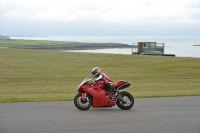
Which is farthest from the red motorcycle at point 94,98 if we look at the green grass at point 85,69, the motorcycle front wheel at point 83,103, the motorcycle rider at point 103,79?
the green grass at point 85,69

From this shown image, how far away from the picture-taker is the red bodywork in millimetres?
11777

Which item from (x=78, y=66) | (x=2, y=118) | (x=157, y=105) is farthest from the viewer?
(x=78, y=66)

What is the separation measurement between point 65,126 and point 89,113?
2057 mm

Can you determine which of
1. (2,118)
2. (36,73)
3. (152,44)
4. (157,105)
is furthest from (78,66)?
(152,44)

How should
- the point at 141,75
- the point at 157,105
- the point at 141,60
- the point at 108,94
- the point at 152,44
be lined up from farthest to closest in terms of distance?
the point at 152,44
the point at 141,60
the point at 141,75
the point at 157,105
the point at 108,94

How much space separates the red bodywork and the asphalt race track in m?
0.21

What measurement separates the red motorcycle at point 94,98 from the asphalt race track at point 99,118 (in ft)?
0.59

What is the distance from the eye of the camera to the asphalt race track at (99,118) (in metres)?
9.12

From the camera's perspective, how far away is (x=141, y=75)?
1239 inches

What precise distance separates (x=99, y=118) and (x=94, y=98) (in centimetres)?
139

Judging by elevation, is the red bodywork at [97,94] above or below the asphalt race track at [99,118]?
above

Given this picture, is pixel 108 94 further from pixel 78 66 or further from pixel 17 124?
pixel 78 66

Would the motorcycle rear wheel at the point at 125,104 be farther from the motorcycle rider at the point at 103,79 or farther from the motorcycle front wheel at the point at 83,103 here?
the motorcycle front wheel at the point at 83,103

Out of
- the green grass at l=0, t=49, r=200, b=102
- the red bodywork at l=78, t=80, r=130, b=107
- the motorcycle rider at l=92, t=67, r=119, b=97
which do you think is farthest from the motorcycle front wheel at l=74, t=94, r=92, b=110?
the green grass at l=0, t=49, r=200, b=102
